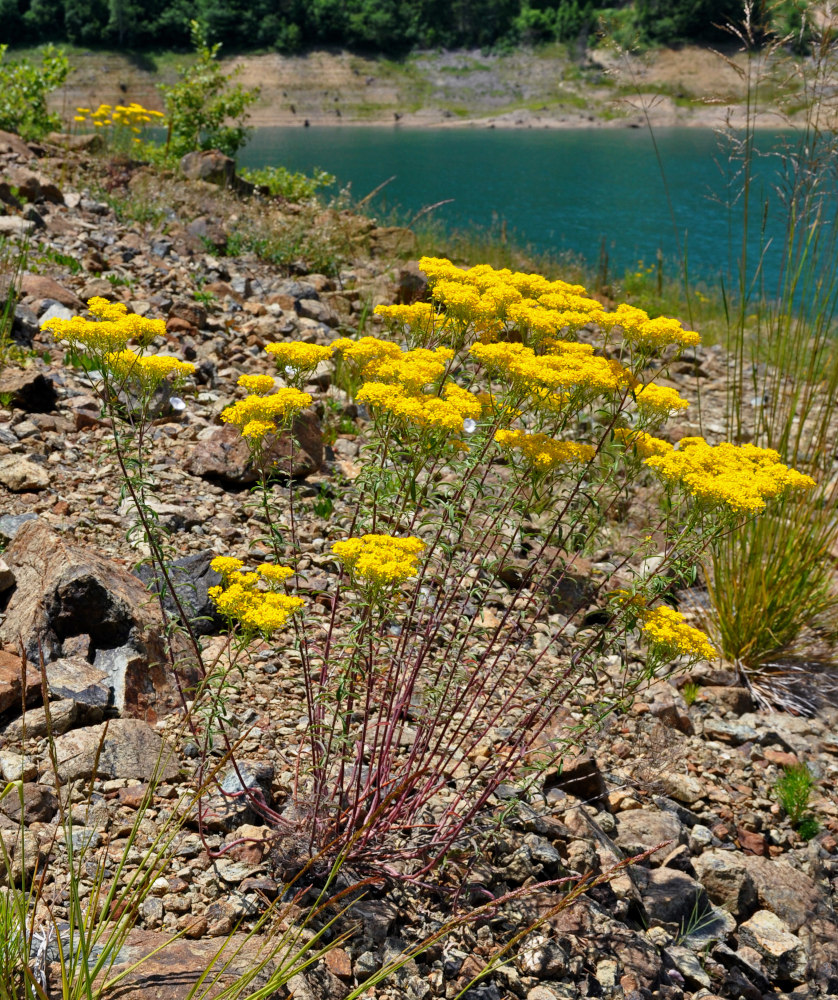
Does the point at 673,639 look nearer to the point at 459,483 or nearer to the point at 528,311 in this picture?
the point at 459,483

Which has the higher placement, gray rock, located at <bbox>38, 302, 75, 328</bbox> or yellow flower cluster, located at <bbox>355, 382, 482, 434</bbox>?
yellow flower cluster, located at <bbox>355, 382, 482, 434</bbox>

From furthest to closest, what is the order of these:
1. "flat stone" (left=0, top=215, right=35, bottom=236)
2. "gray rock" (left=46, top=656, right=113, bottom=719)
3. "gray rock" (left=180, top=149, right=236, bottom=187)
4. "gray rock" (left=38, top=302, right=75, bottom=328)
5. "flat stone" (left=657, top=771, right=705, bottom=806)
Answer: "gray rock" (left=180, top=149, right=236, bottom=187), "flat stone" (left=0, top=215, right=35, bottom=236), "gray rock" (left=38, top=302, right=75, bottom=328), "flat stone" (left=657, top=771, right=705, bottom=806), "gray rock" (left=46, top=656, right=113, bottom=719)

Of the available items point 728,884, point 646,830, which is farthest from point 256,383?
point 728,884

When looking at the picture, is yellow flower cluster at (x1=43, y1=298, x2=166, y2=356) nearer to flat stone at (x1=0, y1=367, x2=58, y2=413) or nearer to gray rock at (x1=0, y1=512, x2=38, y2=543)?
gray rock at (x1=0, y1=512, x2=38, y2=543)

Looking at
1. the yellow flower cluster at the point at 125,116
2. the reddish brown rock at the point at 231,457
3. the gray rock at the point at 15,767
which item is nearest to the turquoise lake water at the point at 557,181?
the yellow flower cluster at the point at 125,116

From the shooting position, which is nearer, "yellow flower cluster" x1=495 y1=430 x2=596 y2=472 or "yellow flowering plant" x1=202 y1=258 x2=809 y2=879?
"yellow flowering plant" x1=202 y1=258 x2=809 y2=879

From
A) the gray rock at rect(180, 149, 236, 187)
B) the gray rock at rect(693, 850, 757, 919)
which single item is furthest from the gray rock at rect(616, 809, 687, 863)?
the gray rock at rect(180, 149, 236, 187)

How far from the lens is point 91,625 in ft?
8.99

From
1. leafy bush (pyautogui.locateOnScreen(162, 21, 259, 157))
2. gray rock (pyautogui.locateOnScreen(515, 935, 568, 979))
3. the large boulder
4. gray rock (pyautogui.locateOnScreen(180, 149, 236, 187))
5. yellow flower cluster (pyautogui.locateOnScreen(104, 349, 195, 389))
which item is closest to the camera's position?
yellow flower cluster (pyautogui.locateOnScreen(104, 349, 195, 389))

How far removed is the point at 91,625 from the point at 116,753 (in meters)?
0.56

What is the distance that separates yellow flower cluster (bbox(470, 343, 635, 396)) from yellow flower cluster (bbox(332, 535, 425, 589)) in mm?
558

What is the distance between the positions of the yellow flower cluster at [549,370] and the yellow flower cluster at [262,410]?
53 centimetres

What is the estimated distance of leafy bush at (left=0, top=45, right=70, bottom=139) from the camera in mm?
9945

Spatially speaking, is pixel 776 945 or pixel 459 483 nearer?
pixel 459 483
